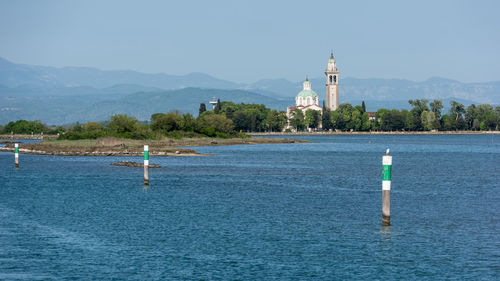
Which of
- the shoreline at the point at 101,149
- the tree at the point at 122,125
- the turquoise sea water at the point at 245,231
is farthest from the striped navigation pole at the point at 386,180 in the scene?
the tree at the point at 122,125

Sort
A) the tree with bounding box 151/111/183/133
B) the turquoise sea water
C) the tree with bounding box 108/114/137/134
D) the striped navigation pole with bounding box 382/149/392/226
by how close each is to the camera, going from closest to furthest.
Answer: the turquoise sea water → the striped navigation pole with bounding box 382/149/392/226 → the tree with bounding box 108/114/137/134 → the tree with bounding box 151/111/183/133

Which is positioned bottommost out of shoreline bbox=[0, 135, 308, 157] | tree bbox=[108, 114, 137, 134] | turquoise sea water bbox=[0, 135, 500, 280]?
turquoise sea water bbox=[0, 135, 500, 280]

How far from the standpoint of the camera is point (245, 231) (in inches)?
1334

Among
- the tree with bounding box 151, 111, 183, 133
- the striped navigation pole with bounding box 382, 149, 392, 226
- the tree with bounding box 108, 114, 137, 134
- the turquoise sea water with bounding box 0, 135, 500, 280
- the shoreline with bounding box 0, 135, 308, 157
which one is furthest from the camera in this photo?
the tree with bounding box 151, 111, 183, 133

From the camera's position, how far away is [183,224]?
36.0 m

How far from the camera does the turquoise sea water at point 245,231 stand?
25.8m

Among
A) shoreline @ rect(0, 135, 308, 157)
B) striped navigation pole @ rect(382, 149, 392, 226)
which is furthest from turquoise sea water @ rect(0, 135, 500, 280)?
shoreline @ rect(0, 135, 308, 157)

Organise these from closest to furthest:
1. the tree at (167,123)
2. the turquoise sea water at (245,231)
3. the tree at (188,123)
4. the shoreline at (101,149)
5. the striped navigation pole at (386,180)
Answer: the turquoise sea water at (245,231) < the striped navigation pole at (386,180) < the shoreline at (101,149) < the tree at (167,123) < the tree at (188,123)

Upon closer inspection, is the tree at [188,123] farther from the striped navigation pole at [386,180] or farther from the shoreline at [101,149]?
the striped navigation pole at [386,180]

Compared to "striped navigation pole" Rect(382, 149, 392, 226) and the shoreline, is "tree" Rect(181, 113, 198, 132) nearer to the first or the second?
the shoreline

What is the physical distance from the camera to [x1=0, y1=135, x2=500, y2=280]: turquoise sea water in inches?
1017

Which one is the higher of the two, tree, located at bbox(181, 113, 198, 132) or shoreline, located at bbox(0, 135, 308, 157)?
tree, located at bbox(181, 113, 198, 132)

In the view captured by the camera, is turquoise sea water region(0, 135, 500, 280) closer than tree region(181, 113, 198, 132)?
Yes

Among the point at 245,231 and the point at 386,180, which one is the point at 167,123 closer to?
the point at 245,231
